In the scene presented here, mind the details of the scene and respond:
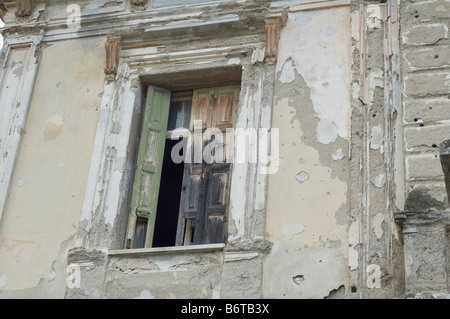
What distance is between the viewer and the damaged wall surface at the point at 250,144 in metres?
8.28

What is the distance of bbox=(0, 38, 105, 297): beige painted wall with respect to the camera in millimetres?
9086

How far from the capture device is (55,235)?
9.21 metres

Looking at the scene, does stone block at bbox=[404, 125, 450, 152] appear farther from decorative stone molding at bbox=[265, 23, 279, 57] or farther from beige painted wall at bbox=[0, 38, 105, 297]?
beige painted wall at bbox=[0, 38, 105, 297]

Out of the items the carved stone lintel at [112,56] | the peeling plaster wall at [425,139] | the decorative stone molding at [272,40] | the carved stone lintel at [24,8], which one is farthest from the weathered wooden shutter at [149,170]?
the peeling plaster wall at [425,139]

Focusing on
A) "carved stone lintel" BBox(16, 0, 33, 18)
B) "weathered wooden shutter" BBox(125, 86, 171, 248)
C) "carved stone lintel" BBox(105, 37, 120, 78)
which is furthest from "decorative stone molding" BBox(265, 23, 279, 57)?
"carved stone lintel" BBox(16, 0, 33, 18)

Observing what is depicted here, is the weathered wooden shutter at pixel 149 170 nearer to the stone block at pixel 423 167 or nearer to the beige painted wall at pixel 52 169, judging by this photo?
the beige painted wall at pixel 52 169

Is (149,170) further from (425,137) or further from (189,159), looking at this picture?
(425,137)

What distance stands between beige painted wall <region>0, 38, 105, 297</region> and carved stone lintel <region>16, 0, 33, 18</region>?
50 centimetres

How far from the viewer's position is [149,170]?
9.61m

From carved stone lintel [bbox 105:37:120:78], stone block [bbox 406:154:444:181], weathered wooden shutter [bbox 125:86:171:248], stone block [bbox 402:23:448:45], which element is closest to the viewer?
stone block [bbox 406:154:444:181]

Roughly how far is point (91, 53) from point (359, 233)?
3756 mm

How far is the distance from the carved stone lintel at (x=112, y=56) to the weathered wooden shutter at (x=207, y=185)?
0.91 meters

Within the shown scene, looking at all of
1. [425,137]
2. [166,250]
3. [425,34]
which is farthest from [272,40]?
[166,250]

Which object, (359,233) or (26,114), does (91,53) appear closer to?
(26,114)
